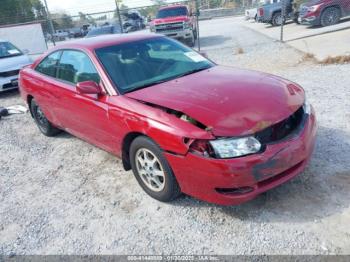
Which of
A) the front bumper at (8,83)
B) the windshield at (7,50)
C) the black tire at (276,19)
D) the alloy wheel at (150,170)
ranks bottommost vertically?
the black tire at (276,19)

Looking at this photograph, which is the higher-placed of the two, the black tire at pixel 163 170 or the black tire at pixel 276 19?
the black tire at pixel 163 170

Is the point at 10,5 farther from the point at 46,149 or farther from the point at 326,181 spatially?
the point at 326,181

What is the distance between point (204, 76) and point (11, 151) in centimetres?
358

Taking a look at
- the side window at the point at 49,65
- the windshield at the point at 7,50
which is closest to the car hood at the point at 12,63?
the windshield at the point at 7,50

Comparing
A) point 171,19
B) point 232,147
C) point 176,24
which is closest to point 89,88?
point 232,147

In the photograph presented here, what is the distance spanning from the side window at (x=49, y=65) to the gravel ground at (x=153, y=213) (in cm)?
127

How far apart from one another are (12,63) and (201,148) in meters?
8.43

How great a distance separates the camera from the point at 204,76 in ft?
12.4

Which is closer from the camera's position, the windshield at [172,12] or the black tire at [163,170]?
the black tire at [163,170]

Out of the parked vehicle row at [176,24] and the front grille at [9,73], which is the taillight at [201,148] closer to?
the front grille at [9,73]

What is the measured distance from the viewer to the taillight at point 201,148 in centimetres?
274

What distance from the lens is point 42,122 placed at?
5.68 m

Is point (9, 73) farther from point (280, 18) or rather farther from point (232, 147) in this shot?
point (280, 18)

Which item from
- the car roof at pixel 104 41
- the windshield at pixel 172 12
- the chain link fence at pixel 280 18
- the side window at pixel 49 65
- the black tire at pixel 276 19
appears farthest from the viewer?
the black tire at pixel 276 19
